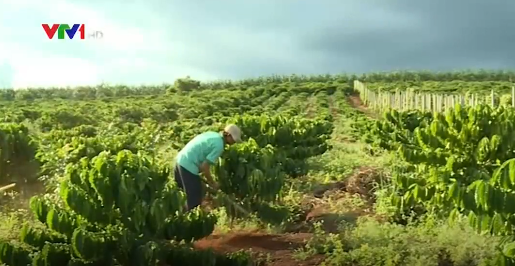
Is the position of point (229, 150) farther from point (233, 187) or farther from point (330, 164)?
point (330, 164)

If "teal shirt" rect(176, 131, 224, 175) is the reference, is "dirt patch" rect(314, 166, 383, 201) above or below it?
below

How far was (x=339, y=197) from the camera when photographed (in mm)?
10430

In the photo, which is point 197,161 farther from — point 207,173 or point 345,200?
point 345,200

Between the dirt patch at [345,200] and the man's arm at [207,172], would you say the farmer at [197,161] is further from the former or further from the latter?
the dirt patch at [345,200]

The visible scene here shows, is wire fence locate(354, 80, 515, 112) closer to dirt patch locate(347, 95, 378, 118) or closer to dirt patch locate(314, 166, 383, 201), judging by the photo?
dirt patch locate(347, 95, 378, 118)

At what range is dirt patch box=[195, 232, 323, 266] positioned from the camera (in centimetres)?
682

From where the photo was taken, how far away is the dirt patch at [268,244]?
22.4 ft

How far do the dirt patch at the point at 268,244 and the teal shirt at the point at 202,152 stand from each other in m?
0.79

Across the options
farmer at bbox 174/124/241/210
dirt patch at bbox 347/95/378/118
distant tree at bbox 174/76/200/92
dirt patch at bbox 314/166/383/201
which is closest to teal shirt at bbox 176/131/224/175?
farmer at bbox 174/124/241/210

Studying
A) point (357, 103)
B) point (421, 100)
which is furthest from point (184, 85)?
point (421, 100)

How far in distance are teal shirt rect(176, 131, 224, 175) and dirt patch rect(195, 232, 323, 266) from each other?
2.61ft

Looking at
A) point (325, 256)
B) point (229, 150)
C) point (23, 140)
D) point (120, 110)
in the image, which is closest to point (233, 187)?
point (229, 150)

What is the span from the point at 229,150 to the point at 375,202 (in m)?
2.86

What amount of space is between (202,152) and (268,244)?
3.96 feet
